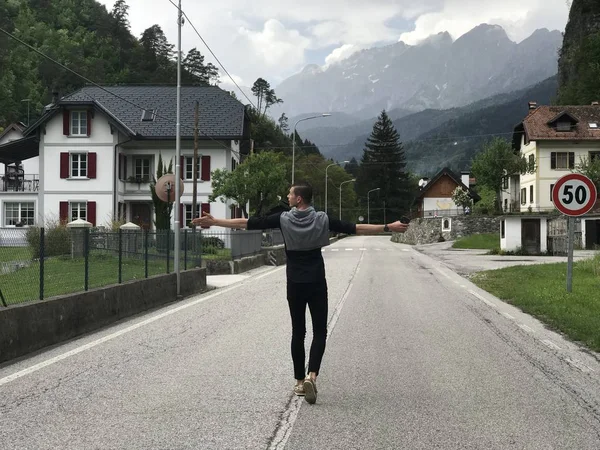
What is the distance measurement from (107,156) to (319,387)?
41.3 meters

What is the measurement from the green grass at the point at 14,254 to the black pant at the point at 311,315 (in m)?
4.53

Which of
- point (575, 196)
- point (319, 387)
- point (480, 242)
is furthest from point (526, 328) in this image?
point (480, 242)

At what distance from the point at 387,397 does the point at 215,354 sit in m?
2.89

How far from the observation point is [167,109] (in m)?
50.4

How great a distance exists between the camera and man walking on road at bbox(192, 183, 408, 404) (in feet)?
19.7

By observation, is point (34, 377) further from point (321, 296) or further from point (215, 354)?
point (321, 296)

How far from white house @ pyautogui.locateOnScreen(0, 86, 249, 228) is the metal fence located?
1009 inches

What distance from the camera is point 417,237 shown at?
2884 inches

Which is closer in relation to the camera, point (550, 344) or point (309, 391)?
point (309, 391)

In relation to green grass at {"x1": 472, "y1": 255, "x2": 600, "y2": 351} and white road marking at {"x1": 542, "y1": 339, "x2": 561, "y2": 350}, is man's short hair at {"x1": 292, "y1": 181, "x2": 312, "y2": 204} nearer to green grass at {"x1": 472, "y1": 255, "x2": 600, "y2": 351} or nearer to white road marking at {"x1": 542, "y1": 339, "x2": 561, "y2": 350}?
white road marking at {"x1": 542, "y1": 339, "x2": 561, "y2": 350}

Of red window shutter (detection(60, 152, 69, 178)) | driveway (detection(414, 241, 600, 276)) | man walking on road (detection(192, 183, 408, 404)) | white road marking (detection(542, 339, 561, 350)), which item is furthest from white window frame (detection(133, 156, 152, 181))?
man walking on road (detection(192, 183, 408, 404))

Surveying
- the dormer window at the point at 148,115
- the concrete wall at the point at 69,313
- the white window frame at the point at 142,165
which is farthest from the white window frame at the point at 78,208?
the concrete wall at the point at 69,313

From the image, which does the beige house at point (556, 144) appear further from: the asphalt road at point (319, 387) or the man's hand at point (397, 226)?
the man's hand at point (397, 226)

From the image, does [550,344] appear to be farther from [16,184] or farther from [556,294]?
[16,184]
